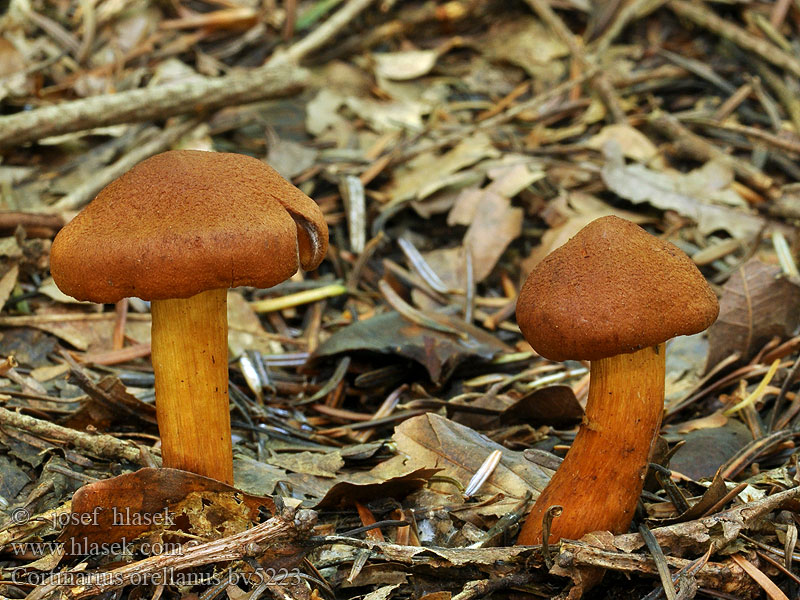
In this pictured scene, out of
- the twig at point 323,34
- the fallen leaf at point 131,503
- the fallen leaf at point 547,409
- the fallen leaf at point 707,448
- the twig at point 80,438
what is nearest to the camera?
the fallen leaf at point 131,503

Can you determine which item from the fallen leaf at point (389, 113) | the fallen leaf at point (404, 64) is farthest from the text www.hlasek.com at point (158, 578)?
the fallen leaf at point (404, 64)

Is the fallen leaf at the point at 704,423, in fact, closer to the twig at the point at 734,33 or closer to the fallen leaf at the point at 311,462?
the fallen leaf at the point at 311,462

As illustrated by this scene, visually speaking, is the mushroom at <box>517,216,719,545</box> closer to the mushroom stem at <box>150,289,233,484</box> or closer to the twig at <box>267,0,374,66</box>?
the mushroom stem at <box>150,289,233,484</box>

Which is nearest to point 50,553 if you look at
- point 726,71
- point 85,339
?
point 85,339

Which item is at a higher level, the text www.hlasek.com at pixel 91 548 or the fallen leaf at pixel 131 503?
the fallen leaf at pixel 131 503

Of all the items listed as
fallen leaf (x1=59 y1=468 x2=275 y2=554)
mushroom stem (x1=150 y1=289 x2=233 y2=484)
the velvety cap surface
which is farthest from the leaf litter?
the velvety cap surface

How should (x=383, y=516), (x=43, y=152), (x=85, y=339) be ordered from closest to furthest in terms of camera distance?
1. (x=383, y=516)
2. (x=85, y=339)
3. (x=43, y=152)

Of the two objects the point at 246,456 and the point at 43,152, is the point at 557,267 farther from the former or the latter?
the point at 43,152
